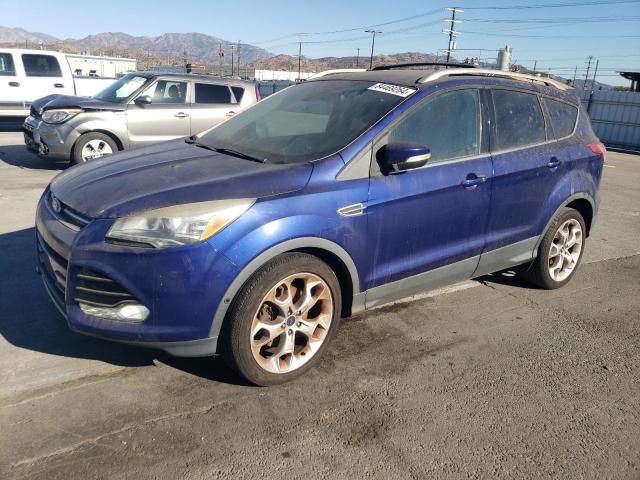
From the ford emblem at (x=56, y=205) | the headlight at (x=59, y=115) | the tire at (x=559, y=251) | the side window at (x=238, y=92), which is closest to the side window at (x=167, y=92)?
the side window at (x=238, y=92)

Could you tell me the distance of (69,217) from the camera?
9.56ft

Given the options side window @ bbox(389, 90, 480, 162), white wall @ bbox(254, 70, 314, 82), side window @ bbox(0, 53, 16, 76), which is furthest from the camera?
white wall @ bbox(254, 70, 314, 82)

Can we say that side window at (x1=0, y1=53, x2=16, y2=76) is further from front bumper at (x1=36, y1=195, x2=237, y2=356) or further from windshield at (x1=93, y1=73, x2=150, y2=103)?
front bumper at (x1=36, y1=195, x2=237, y2=356)

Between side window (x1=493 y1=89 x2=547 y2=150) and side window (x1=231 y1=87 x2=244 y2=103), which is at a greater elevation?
side window (x1=493 y1=89 x2=547 y2=150)

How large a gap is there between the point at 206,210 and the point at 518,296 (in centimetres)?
302

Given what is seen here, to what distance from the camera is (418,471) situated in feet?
8.02

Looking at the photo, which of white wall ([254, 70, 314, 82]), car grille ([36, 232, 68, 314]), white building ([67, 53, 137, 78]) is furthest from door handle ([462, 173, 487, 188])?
white wall ([254, 70, 314, 82])

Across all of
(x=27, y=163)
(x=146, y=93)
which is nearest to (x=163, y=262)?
(x=146, y=93)

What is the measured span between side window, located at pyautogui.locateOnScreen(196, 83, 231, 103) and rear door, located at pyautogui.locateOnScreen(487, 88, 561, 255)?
6298 mm

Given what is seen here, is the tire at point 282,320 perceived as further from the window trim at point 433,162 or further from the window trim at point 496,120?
the window trim at point 496,120

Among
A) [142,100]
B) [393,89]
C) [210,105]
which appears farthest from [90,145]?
[393,89]

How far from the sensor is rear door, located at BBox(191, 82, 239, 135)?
29.8 feet

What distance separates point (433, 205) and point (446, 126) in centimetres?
60

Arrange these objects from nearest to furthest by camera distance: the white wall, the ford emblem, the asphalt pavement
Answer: the asphalt pavement, the ford emblem, the white wall
